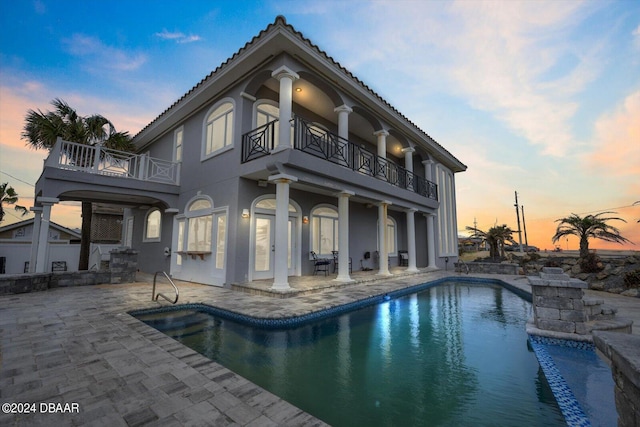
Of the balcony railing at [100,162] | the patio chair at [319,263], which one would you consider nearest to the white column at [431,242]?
the patio chair at [319,263]

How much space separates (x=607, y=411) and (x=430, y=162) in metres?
14.1

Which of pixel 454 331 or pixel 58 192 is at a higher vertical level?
pixel 58 192

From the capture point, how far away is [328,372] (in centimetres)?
343

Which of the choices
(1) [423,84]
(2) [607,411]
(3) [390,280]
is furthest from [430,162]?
(2) [607,411]

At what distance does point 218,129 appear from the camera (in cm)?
966

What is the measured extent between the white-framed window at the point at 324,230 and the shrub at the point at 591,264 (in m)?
10.3

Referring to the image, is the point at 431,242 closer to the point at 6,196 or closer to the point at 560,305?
the point at 560,305

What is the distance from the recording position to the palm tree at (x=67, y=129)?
35.0 ft

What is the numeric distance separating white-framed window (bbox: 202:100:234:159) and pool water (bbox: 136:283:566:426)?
569cm

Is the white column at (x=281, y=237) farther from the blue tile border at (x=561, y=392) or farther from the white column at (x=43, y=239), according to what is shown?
the white column at (x=43, y=239)

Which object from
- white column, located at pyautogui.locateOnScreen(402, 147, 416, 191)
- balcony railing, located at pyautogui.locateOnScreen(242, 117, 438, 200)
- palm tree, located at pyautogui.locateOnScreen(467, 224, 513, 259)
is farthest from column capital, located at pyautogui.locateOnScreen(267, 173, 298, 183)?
palm tree, located at pyautogui.locateOnScreen(467, 224, 513, 259)

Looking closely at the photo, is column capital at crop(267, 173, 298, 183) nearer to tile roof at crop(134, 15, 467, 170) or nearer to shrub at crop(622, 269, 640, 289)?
tile roof at crop(134, 15, 467, 170)

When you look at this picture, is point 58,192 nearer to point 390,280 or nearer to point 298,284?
point 298,284

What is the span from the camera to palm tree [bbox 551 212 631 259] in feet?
42.3
